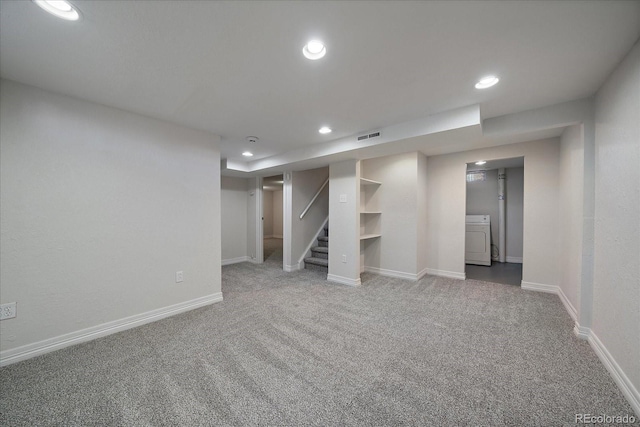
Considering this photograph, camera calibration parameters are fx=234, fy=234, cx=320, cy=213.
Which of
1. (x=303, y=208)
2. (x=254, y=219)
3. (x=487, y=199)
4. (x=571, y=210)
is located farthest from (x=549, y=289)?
(x=254, y=219)

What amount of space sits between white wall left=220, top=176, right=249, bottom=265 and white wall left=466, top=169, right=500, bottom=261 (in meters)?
5.67

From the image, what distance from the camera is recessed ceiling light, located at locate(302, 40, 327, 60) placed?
149 centimetres

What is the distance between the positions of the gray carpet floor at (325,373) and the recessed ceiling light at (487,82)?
225 cm

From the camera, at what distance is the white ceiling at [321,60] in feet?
4.13

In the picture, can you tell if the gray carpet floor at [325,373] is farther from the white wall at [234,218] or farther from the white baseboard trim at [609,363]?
the white wall at [234,218]

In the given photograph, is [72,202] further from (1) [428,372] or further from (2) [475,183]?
(2) [475,183]

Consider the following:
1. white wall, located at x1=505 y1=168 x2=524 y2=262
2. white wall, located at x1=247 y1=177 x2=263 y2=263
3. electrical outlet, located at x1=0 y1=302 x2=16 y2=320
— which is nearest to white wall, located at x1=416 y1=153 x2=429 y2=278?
white wall, located at x1=505 y1=168 x2=524 y2=262

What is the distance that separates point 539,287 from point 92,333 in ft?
18.1

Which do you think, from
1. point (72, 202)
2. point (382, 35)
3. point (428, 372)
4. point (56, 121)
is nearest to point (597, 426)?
point (428, 372)

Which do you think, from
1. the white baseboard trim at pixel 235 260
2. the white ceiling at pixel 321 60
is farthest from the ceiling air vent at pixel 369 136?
the white baseboard trim at pixel 235 260

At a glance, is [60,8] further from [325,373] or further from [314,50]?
[325,373]

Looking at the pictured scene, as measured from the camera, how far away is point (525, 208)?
→ 11.7ft
